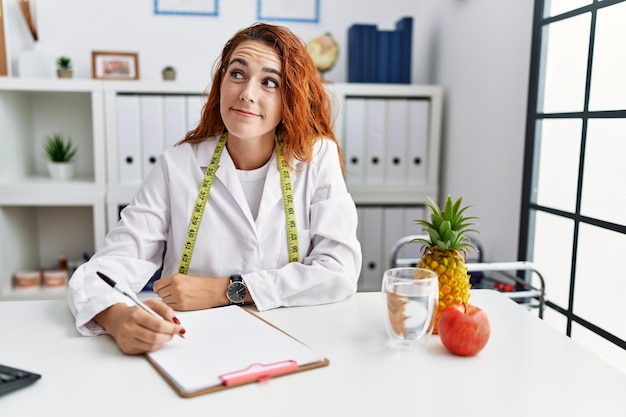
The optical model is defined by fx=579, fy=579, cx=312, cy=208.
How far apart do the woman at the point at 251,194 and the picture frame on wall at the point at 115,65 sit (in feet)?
4.15

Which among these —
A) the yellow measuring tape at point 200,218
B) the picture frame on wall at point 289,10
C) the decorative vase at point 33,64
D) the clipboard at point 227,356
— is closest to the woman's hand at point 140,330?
the clipboard at point 227,356

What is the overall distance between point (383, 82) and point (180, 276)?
180 centimetres

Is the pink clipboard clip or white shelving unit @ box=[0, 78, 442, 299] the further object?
white shelving unit @ box=[0, 78, 442, 299]

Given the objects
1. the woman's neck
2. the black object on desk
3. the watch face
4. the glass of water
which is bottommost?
the black object on desk

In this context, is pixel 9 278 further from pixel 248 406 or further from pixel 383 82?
pixel 248 406

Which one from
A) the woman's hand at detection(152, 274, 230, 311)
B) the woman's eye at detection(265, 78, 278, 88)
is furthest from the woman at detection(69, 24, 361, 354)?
the woman's hand at detection(152, 274, 230, 311)

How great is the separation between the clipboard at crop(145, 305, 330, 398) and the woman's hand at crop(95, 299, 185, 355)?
2 cm

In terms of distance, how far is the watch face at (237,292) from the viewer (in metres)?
1.24

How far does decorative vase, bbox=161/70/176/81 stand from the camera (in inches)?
103

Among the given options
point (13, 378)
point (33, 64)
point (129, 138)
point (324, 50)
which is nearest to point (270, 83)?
point (13, 378)

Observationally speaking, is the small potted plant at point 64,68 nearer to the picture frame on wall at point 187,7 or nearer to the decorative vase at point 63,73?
the decorative vase at point 63,73

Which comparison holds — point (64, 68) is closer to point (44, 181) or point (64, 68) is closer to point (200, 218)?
point (44, 181)

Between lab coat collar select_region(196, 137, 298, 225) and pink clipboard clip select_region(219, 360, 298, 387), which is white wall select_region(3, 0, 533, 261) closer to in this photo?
lab coat collar select_region(196, 137, 298, 225)

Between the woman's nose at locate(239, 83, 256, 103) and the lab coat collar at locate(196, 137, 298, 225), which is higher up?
the woman's nose at locate(239, 83, 256, 103)
